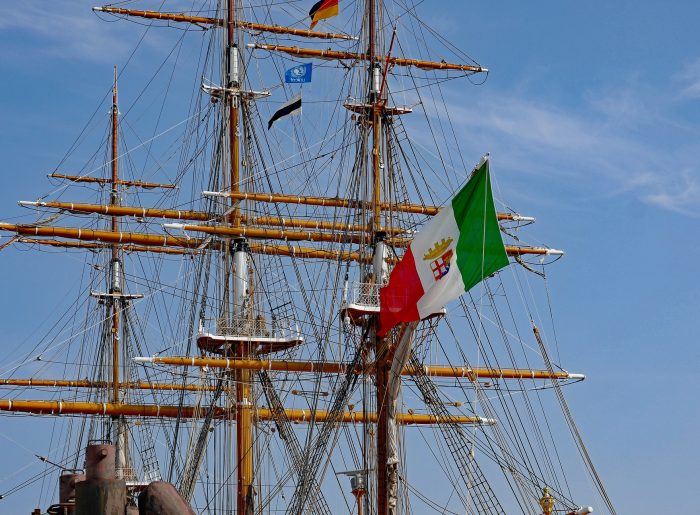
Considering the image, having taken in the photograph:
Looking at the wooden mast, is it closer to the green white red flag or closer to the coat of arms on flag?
the green white red flag

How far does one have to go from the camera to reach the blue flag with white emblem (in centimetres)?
5550

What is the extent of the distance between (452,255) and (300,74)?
1735 cm

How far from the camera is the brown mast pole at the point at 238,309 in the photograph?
182 ft

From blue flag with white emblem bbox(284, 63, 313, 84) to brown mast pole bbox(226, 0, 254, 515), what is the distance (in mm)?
4766

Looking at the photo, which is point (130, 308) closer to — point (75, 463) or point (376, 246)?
point (75, 463)

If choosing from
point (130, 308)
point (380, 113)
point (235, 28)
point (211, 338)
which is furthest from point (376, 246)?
point (130, 308)

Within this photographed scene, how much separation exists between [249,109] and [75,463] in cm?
1878

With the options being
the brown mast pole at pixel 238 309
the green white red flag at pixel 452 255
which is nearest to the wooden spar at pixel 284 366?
the brown mast pole at pixel 238 309

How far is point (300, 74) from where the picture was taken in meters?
55.6

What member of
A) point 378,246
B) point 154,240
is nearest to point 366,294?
point 378,246

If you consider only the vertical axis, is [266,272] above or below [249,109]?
below

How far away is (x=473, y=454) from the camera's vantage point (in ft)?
144

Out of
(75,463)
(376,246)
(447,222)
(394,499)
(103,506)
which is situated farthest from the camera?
(75,463)

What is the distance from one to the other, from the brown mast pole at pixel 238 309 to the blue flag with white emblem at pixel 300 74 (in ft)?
15.6
